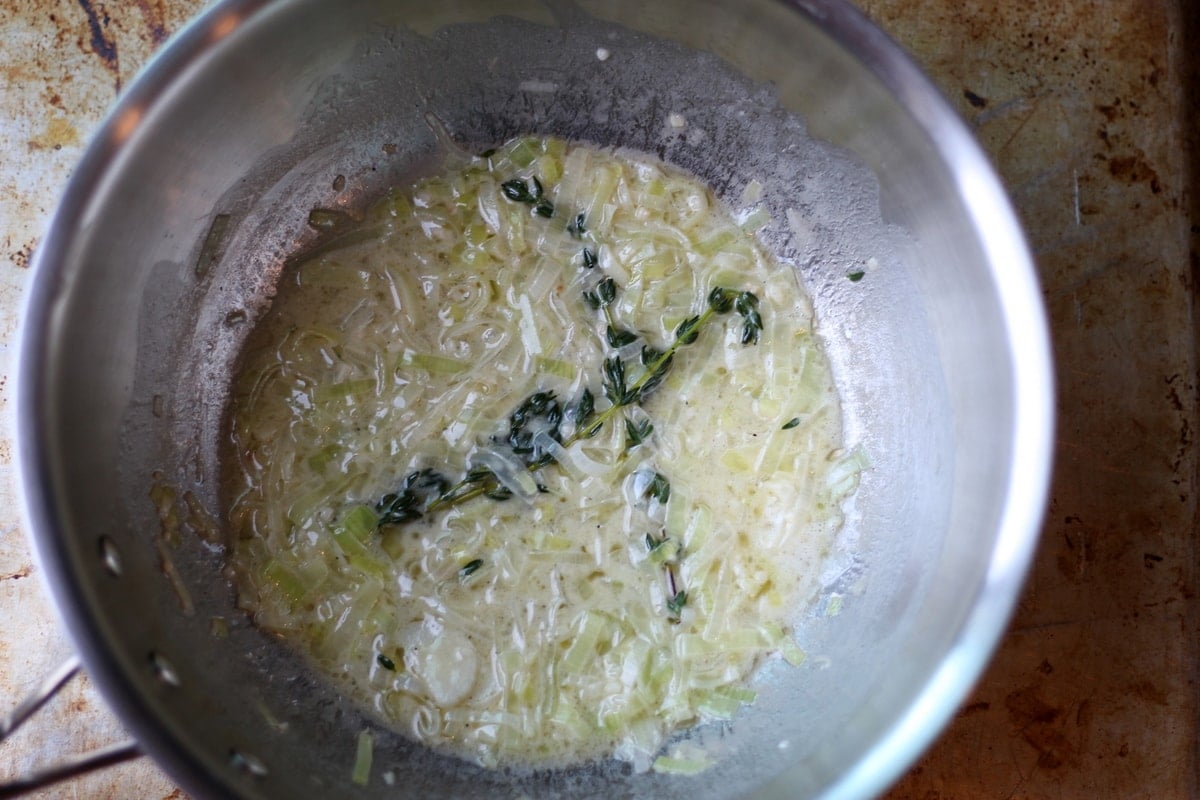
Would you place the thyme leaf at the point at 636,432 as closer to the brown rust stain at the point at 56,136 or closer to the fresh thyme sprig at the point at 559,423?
the fresh thyme sprig at the point at 559,423

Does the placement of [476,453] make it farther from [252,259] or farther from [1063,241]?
[1063,241]

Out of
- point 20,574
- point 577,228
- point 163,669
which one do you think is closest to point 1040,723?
point 577,228

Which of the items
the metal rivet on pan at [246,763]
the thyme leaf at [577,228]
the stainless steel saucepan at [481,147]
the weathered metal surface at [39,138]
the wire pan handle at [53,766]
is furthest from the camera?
the thyme leaf at [577,228]

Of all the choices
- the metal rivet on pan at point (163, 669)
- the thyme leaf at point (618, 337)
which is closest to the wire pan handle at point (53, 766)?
the metal rivet on pan at point (163, 669)

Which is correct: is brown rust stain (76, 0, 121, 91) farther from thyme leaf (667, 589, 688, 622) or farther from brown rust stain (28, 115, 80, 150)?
thyme leaf (667, 589, 688, 622)

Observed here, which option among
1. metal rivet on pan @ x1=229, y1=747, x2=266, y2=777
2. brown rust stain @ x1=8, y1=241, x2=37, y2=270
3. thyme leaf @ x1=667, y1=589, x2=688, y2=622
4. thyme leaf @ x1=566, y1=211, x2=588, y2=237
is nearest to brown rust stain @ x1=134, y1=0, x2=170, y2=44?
brown rust stain @ x1=8, y1=241, x2=37, y2=270

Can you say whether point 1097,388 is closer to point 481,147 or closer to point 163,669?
point 481,147
